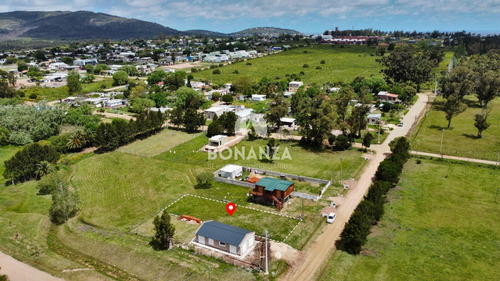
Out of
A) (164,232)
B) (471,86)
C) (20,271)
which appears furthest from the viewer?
(471,86)

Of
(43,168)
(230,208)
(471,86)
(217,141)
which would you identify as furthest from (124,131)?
(471,86)

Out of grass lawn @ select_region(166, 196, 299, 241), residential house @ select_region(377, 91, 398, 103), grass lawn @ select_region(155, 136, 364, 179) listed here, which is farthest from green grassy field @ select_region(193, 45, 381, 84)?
grass lawn @ select_region(166, 196, 299, 241)

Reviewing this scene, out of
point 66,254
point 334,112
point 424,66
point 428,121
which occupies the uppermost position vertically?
point 424,66

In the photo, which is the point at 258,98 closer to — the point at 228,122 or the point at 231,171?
the point at 228,122

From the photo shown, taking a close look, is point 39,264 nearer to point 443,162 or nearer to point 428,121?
point 443,162

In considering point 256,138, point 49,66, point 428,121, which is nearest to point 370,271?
point 256,138

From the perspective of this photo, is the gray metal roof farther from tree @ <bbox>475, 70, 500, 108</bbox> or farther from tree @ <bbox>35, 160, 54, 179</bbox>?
tree @ <bbox>475, 70, 500, 108</bbox>
